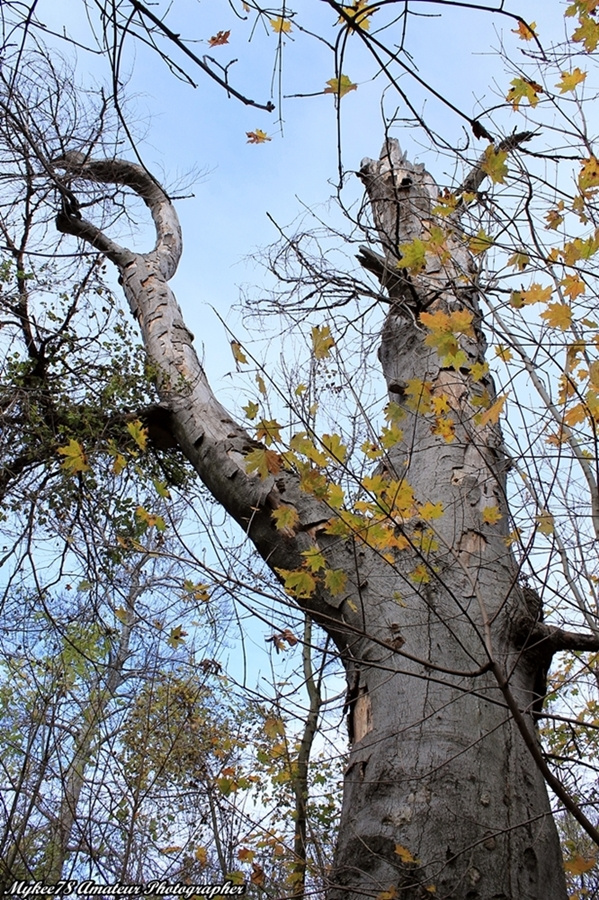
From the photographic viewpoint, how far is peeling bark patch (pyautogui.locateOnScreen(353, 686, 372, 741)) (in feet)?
6.66

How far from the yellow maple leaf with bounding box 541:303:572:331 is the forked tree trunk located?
27 centimetres

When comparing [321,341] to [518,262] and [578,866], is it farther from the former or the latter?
[578,866]

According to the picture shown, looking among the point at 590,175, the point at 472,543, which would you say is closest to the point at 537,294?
the point at 590,175

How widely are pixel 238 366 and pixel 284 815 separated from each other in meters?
4.35

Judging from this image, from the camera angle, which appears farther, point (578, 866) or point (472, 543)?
point (472, 543)

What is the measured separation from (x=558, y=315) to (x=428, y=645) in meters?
1.04

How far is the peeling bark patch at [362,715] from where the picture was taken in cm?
203

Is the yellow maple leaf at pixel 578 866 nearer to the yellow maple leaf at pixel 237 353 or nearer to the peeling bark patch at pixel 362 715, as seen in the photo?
the peeling bark patch at pixel 362 715

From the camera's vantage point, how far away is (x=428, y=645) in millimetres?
1999

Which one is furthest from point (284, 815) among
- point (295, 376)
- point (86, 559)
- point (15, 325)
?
Result: point (15, 325)

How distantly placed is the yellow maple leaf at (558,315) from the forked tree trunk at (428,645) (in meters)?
0.27

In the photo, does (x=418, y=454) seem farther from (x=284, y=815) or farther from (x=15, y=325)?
(x=284, y=815)

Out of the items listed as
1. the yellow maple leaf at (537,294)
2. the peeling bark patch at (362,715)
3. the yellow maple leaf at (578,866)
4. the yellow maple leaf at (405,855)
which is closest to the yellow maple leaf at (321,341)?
the yellow maple leaf at (537,294)

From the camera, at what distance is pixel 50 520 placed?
3299mm
